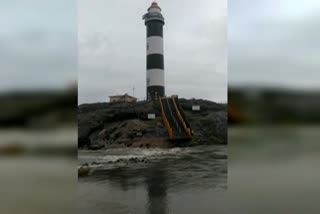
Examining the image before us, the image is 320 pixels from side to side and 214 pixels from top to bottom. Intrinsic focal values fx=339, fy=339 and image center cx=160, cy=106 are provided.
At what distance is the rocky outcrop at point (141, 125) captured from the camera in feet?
11.1

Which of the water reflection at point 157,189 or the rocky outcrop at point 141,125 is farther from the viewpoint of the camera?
the rocky outcrop at point 141,125

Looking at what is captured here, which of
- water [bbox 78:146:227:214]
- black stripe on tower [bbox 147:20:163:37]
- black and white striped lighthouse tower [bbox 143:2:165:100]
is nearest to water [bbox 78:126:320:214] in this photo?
water [bbox 78:146:227:214]

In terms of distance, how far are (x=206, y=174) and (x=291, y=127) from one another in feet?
3.88

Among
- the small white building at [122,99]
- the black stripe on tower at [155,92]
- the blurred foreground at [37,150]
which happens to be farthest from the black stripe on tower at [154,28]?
the blurred foreground at [37,150]

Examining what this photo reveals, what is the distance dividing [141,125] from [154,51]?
2.56 ft

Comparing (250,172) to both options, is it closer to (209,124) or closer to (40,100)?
(209,124)

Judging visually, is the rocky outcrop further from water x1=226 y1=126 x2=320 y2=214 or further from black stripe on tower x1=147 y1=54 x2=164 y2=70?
water x1=226 y1=126 x2=320 y2=214

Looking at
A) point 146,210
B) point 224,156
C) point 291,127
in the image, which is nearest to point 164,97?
point 224,156

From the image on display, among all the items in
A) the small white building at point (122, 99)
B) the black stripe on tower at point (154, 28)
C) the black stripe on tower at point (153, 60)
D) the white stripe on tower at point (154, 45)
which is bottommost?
the small white building at point (122, 99)

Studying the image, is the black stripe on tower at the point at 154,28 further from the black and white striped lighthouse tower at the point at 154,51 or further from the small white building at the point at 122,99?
the small white building at the point at 122,99

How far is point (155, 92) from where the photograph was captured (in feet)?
11.4

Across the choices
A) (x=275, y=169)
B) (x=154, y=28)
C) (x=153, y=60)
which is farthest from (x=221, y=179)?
(x=154, y=28)

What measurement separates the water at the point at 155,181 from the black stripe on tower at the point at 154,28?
120 cm

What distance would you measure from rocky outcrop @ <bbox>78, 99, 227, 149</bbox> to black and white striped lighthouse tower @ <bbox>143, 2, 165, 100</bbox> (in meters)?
0.21
